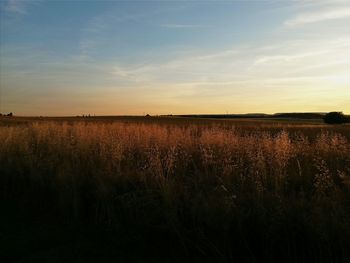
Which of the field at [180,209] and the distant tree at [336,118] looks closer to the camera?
the field at [180,209]

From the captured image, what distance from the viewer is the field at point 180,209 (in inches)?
256

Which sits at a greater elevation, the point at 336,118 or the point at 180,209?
the point at 180,209

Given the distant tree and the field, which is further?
the distant tree

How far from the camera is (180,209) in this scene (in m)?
7.47

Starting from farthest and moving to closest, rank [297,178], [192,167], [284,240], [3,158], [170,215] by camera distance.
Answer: [3,158], [192,167], [297,178], [170,215], [284,240]

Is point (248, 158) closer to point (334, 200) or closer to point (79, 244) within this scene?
point (334, 200)

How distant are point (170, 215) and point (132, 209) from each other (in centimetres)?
105

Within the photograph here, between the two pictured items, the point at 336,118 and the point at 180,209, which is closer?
the point at 180,209

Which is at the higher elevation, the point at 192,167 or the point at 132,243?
the point at 192,167

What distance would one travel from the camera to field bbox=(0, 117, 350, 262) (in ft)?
21.3

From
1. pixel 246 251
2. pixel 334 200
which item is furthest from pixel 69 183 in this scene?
pixel 334 200

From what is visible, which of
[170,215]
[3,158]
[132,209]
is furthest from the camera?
[3,158]

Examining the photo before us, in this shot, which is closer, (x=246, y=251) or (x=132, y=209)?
(x=246, y=251)

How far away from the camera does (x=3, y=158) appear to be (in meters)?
12.7
